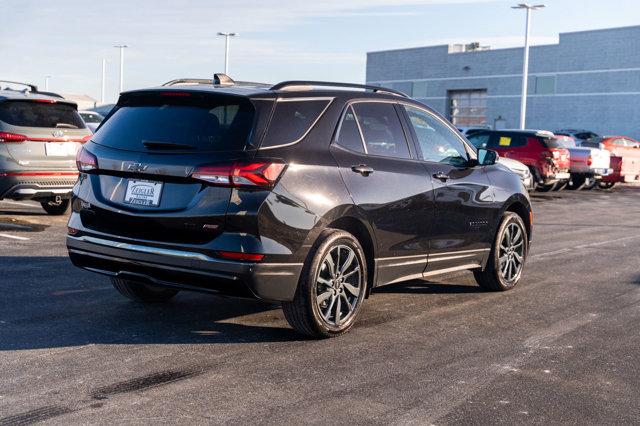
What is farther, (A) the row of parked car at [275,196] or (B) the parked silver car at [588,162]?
(B) the parked silver car at [588,162]

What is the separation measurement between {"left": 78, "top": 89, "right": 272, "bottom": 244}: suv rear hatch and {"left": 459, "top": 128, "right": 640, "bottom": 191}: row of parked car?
16137 millimetres

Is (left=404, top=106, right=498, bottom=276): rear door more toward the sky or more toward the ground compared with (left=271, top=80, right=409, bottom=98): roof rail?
more toward the ground

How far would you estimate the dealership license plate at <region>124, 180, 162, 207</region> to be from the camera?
593 centimetres

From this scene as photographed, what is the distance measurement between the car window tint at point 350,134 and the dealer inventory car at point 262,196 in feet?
0.04

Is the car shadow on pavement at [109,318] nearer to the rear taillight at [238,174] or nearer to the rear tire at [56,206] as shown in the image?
the rear taillight at [238,174]

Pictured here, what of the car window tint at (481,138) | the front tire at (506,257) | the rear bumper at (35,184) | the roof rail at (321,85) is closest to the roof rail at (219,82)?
the roof rail at (321,85)

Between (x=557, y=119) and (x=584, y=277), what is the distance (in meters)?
56.0

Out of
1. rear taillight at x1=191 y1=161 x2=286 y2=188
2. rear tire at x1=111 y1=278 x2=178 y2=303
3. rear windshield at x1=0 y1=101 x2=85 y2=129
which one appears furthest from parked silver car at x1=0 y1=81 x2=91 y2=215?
rear taillight at x1=191 y1=161 x2=286 y2=188

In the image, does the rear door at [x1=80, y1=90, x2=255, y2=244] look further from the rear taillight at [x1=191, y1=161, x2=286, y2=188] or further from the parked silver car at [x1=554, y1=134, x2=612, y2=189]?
the parked silver car at [x1=554, y1=134, x2=612, y2=189]

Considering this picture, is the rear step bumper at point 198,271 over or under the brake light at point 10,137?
under

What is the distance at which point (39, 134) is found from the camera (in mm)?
12711

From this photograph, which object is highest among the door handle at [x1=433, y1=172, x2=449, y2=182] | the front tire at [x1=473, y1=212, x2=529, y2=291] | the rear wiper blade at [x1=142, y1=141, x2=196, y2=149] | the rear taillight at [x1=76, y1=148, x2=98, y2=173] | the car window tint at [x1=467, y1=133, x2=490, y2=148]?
the car window tint at [x1=467, y1=133, x2=490, y2=148]

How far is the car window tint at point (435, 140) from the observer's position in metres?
7.39

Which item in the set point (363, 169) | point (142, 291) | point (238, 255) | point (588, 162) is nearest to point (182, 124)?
point (238, 255)
